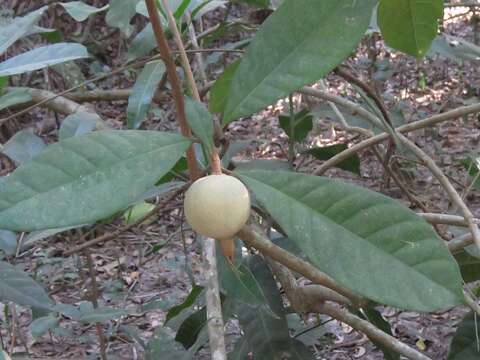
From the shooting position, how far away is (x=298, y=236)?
1.73 feet

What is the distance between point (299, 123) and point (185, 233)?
1.41m

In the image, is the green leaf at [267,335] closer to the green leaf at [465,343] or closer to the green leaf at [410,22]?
the green leaf at [465,343]

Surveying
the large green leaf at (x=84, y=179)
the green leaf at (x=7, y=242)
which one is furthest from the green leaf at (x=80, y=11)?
the large green leaf at (x=84, y=179)

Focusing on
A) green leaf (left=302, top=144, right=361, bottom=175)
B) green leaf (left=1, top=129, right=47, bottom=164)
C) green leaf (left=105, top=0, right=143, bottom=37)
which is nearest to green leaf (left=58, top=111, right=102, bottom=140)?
green leaf (left=1, top=129, right=47, bottom=164)

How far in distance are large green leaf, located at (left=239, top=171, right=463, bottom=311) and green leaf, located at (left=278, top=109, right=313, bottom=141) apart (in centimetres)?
92

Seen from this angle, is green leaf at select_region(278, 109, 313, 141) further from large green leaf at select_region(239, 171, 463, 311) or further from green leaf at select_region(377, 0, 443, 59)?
large green leaf at select_region(239, 171, 463, 311)

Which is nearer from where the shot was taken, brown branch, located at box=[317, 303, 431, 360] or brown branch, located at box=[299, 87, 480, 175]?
brown branch, located at box=[317, 303, 431, 360]

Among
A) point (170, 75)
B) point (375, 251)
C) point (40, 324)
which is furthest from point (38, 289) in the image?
point (375, 251)

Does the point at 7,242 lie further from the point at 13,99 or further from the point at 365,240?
the point at 365,240

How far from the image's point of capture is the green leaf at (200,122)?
594 mm

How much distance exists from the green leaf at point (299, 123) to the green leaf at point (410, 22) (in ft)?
2.12

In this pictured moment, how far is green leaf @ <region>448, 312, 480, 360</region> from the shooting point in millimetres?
1035

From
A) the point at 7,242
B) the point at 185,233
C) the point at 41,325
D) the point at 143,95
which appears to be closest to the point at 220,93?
the point at 143,95

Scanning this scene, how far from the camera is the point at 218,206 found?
1.65ft
